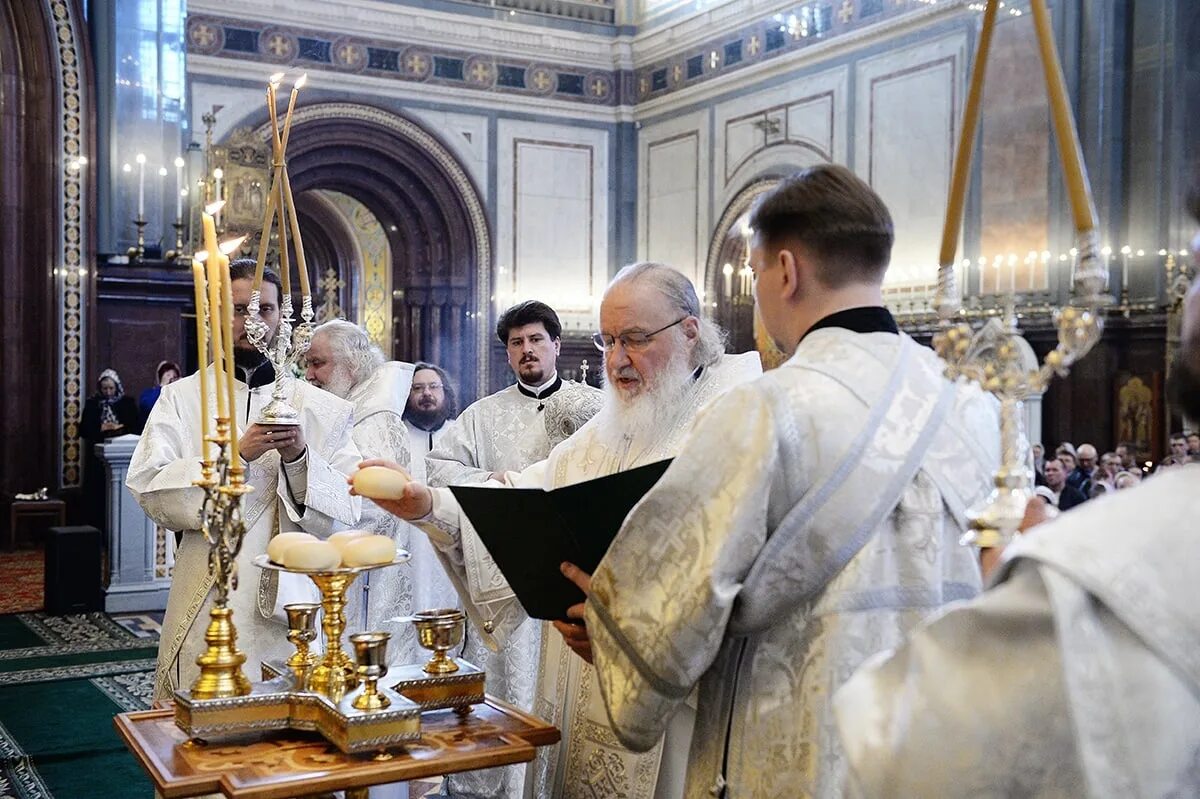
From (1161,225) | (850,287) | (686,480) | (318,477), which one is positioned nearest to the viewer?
(686,480)

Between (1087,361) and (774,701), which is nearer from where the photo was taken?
(774,701)

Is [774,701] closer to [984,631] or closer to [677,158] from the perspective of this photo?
[984,631]

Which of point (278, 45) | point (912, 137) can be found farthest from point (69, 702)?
point (278, 45)

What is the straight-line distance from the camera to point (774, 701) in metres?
1.95

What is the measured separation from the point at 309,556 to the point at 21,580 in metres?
8.44

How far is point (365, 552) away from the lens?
219cm

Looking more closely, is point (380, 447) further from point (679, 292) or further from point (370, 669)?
point (370, 669)

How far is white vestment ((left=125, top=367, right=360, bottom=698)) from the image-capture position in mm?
3344

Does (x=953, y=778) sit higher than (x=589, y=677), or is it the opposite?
(x=953, y=778)

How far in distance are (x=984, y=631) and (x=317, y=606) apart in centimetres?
155

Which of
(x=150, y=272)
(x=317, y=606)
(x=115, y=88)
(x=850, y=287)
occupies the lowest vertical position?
(x=317, y=606)

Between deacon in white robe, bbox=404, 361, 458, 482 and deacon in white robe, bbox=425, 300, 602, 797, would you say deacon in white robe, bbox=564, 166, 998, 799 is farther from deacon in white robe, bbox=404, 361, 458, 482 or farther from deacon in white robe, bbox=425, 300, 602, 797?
deacon in white robe, bbox=404, 361, 458, 482

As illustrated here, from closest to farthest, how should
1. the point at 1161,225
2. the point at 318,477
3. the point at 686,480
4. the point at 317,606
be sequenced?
the point at 686,480, the point at 317,606, the point at 318,477, the point at 1161,225

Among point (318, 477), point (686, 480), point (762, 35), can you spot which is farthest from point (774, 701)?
point (762, 35)
